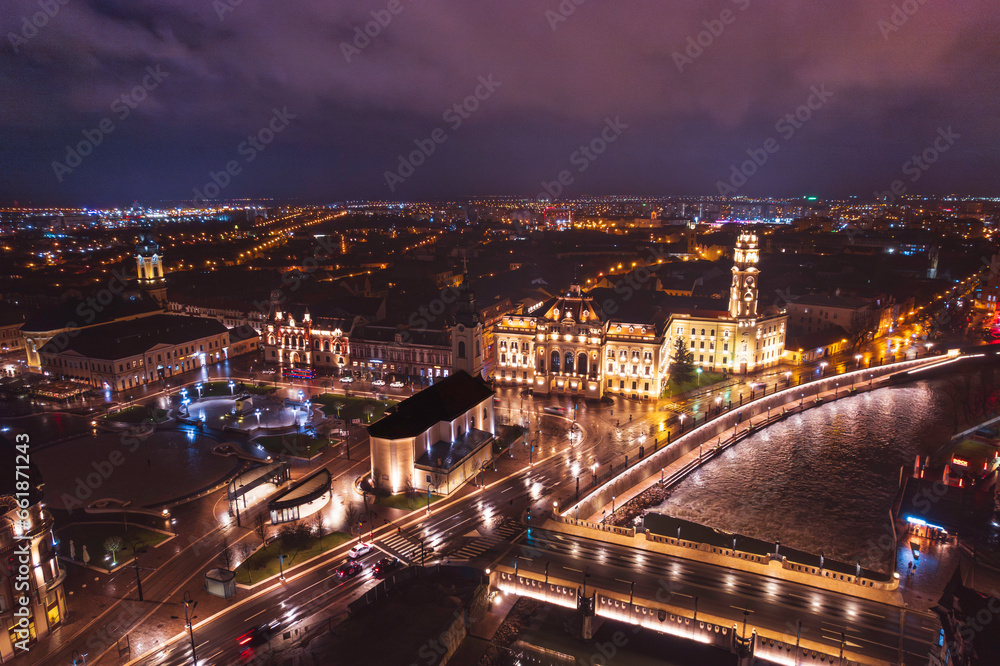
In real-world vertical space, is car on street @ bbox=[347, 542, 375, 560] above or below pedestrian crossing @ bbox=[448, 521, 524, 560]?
below

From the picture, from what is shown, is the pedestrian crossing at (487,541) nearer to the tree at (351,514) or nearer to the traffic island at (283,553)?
the traffic island at (283,553)

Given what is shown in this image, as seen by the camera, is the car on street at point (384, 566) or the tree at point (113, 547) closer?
the car on street at point (384, 566)

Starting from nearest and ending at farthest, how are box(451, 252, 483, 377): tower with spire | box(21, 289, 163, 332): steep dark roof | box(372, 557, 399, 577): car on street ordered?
box(372, 557, 399, 577): car on street
box(451, 252, 483, 377): tower with spire
box(21, 289, 163, 332): steep dark roof

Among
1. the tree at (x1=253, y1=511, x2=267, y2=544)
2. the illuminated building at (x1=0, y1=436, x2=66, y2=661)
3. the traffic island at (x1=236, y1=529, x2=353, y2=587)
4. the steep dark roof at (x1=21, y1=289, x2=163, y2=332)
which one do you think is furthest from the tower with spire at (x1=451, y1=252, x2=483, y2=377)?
the steep dark roof at (x1=21, y1=289, x2=163, y2=332)

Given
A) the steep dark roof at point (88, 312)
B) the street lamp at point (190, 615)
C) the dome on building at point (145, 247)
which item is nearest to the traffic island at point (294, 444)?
the street lamp at point (190, 615)

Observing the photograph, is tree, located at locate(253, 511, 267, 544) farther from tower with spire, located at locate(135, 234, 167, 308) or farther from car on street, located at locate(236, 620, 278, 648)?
tower with spire, located at locate(135, 234, 167, 308)

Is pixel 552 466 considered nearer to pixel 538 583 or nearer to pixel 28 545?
pixel 538 583

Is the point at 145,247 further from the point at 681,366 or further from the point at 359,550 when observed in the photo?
the point at 681,366
